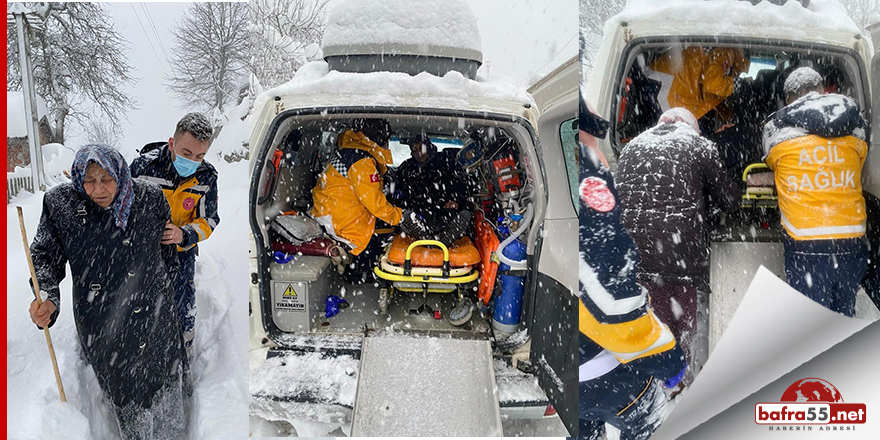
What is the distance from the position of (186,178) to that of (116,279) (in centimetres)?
42

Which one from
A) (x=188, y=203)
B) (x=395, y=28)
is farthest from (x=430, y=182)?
(x=188, y=203)

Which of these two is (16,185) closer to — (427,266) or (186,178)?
(186,178)

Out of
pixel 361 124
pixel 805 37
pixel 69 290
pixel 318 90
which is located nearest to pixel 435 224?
pixel 361 124

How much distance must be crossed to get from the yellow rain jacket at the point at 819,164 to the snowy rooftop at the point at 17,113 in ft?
6.10

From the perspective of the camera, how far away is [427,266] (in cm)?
211

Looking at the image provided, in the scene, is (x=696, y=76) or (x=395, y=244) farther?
(x=395, y=244)

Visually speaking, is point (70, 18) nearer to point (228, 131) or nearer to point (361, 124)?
point (228, 131)

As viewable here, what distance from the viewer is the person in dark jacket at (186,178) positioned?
142 centimetres

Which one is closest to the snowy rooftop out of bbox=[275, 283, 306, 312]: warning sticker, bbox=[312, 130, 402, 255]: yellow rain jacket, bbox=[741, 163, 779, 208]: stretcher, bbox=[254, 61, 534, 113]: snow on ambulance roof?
bbox=[254, 61, 534, 113]: snow on ambulance roof

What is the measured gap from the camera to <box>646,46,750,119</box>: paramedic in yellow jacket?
2.97ft

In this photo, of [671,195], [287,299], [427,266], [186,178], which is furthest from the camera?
[427,266]

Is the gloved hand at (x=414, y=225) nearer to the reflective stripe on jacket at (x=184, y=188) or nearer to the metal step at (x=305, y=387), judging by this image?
the metal step at (x=305, y=387)

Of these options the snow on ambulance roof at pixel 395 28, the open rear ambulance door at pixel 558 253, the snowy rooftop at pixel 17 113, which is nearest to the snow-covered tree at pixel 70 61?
the snowy rooftop at pixel 17 113

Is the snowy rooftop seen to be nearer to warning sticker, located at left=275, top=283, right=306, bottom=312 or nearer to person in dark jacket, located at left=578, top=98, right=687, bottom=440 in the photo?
warning sticker, located at left=275, top=283, right=306, bottom=312
